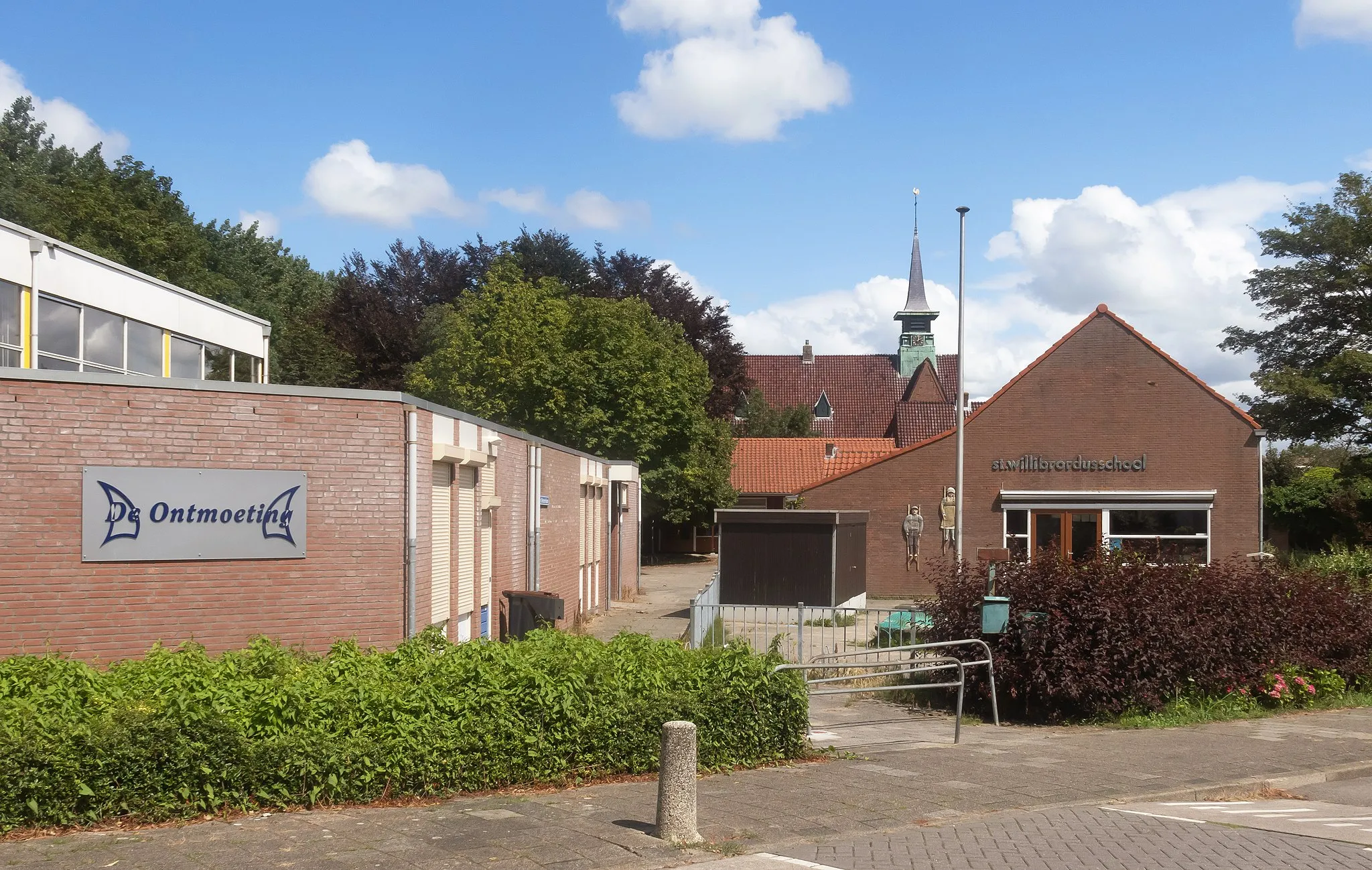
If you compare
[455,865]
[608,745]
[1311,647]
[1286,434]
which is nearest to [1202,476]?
[1286,434]

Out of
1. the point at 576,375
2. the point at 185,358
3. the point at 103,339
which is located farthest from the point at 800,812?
the point at 576,375

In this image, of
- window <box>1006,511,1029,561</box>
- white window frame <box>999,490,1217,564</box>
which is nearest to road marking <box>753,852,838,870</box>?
white window frame <box>999,490,1217,564</box>

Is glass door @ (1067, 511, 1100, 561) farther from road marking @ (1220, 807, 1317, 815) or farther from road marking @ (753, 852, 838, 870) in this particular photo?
road marking @ (753, 852, 838, 870)

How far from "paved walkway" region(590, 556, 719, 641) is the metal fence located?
0.95 metres

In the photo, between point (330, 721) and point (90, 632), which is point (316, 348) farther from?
point (330, 721)

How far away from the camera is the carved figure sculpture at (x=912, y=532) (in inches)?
1280

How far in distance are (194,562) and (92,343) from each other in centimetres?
835

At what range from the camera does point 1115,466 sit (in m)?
32.1

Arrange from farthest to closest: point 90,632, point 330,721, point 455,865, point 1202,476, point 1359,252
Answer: point 1359,252
point 1202,476
point 90,632
point 330,721
point 455,865

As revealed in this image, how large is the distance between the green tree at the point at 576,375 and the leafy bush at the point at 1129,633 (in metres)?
24.6

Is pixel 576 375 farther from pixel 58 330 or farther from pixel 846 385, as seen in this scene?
pixel 846 385

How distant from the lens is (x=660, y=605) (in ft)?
99.9

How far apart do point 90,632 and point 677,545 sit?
41401 millimetres

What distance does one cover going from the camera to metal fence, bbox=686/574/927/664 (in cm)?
1653
